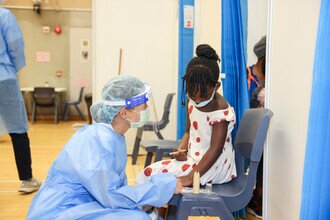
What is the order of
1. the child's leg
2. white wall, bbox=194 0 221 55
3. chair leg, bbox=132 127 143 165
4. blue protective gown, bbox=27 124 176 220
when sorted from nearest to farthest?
1. blue protective gown, bbox=27 124 176 220
2. the child's leg
3. white wall, bbox=194 0 221 55
4. chair leg, bbox=132 127 143 165

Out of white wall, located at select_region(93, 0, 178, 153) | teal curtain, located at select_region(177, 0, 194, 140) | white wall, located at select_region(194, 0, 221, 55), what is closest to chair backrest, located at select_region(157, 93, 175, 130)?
teal curtain, located at select_region(177, 0, 194, 140)

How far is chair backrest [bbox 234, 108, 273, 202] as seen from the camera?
165 centimetres

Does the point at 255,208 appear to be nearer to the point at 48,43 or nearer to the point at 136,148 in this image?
the point at 136,148

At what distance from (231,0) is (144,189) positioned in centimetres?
138

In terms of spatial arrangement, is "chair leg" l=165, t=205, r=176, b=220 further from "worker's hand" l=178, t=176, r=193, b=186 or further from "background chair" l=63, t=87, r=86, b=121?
"background chair" l=63, t=87, r=86, b=121

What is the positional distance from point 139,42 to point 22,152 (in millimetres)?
2101

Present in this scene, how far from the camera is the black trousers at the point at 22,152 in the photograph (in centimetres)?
288

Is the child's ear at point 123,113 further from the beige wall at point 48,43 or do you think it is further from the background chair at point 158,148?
the beige wall at point 48,43

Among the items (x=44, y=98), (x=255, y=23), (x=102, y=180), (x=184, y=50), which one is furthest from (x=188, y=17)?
(x=44, y=98)

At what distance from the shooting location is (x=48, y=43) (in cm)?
835

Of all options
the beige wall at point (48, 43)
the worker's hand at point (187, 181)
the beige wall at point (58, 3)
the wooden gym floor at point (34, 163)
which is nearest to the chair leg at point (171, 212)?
the worker's hand at point (187, 181)

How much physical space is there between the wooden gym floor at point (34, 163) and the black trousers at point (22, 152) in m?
0.20

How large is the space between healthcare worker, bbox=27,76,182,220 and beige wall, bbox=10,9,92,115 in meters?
7.07

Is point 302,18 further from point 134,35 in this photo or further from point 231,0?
point 134,35
